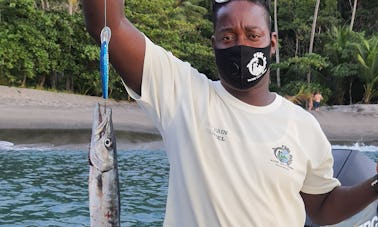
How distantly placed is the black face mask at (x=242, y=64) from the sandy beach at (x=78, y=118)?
15104 mm

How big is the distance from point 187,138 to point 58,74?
26457mm

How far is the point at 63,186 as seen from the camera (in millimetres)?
10641

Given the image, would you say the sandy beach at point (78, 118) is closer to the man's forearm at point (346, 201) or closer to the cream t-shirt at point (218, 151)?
the man's forearm at point (346, 201)

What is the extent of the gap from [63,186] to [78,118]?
A: 8.73 m

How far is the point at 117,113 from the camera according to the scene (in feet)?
69.7

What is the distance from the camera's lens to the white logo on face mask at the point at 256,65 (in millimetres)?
2184

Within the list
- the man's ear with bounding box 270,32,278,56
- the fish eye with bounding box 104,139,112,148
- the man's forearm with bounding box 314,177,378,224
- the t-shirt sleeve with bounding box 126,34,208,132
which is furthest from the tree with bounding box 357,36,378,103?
the fish eye with bounding box 104,139,112,148

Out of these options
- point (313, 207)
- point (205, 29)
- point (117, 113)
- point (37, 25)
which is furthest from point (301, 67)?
point (313, 207)

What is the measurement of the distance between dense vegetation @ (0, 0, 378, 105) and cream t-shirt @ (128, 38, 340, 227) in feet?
71.1

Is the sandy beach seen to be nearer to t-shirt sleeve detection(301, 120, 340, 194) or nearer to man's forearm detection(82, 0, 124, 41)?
t-shirt sleeve detection(301, 120, 340, 194)

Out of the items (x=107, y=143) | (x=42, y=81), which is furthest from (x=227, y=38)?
(x=42, y=81)

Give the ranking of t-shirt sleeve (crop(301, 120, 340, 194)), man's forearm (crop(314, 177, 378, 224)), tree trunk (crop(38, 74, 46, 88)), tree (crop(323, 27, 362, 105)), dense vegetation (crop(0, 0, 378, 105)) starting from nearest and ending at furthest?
t-shirt sleeve (crop(301, 120, 340, 194)) → man's forearm (crop(314, 177, 378, 224)) → dense vegetation (crop(0, 0, 378, 105)) → tree trunk (crop(38, 74, 46, 88)) → tree (crop(323, 27, 362, 105))

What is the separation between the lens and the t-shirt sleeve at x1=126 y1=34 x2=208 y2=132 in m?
2.07

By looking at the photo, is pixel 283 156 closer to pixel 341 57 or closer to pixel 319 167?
pixel 319 167
